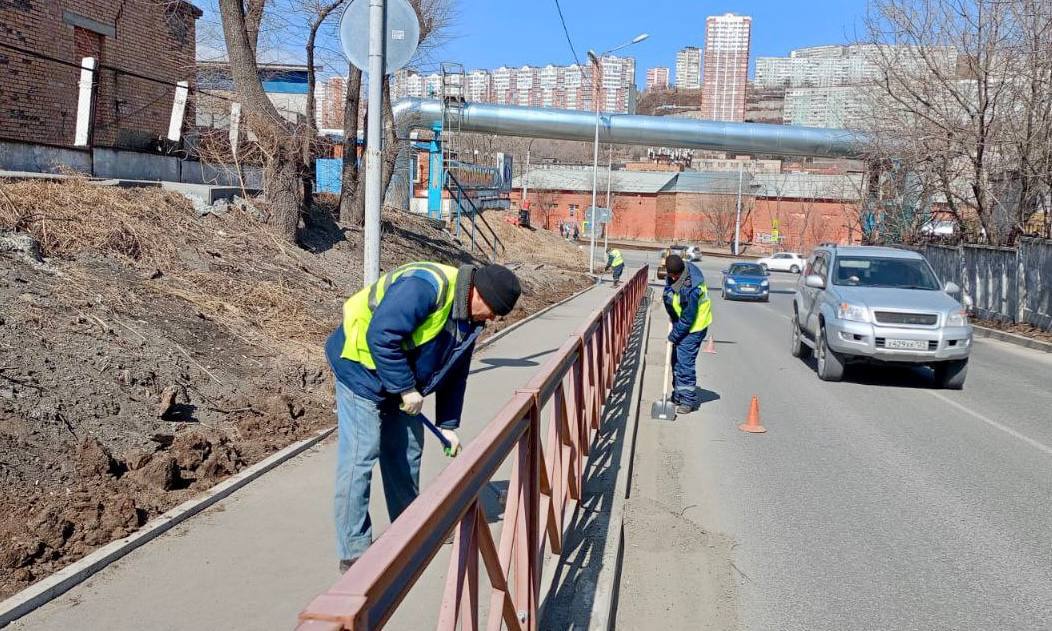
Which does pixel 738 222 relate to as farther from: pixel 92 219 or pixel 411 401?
pixel 411 401

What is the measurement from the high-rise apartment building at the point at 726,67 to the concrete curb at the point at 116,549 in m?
127

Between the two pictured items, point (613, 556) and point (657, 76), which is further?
→ point (657, 76)

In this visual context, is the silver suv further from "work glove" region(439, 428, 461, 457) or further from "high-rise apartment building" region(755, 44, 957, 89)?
"high-rise apartment building" region(755, 44, 957, 89)

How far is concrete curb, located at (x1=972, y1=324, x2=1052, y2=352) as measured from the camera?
57.7 ft

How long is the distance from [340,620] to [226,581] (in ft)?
9.95

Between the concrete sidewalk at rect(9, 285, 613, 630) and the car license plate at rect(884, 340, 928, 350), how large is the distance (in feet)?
23.0

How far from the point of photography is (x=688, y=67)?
6959 inches

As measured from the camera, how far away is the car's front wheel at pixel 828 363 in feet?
39.5

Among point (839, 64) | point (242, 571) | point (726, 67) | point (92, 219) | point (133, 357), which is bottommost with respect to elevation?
point (242, 571)

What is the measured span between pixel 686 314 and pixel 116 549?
6.29 metres

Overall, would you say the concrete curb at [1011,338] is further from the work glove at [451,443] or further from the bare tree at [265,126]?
the work glove at [451,443]

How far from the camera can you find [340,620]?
5.64 feet

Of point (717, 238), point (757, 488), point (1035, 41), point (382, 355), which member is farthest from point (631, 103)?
point (717, 238)

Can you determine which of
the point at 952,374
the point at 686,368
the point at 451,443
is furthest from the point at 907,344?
the point at 451,443
